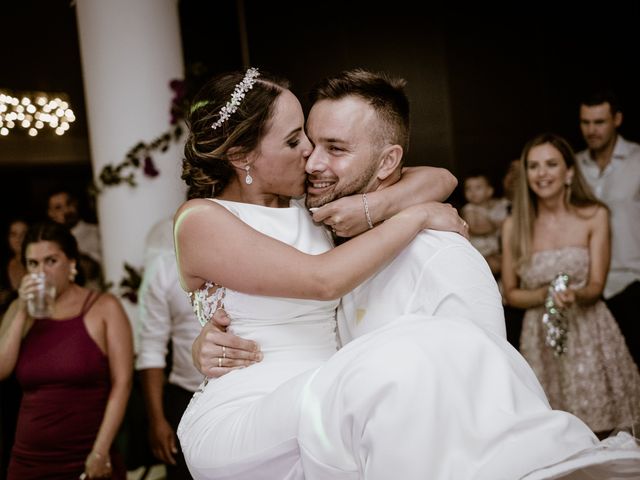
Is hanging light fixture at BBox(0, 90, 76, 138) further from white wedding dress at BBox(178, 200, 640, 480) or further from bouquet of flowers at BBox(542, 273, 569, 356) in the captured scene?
white wedding dress at BBox(178, 200, 640, 480)

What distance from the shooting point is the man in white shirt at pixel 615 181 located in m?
4.43

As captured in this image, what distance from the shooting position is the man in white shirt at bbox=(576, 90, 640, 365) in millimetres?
4426

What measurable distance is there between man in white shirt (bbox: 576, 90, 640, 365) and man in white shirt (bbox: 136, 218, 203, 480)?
7.89 ft

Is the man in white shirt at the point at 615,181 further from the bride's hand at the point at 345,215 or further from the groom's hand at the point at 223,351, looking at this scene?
the groom's hand at the point at 223,351

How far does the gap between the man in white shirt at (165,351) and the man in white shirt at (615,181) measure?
94.7 inches

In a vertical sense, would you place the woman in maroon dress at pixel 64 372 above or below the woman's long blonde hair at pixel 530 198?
below

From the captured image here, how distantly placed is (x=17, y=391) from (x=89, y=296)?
2.45 ft

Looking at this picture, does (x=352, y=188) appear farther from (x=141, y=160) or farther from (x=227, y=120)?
(x=141, y=160)

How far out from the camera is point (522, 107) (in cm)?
601

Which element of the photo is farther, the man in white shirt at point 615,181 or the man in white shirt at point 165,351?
the man in white shirt at point 615,181

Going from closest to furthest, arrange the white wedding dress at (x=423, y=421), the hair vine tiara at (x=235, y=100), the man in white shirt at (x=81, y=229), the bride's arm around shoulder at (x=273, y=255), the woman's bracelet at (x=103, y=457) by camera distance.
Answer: the white wedding dress at (x=423, y=421)
the bride's arm around shoulder at (x=273, y=255)
the hair vine tiara at (x=235, y=100)
the woman's bracelet at (x=103, y=457)
the man in white shirt at (x=81, y=229)

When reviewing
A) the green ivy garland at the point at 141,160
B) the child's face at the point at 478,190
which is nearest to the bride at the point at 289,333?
the green ivy garland at the point at 141,160

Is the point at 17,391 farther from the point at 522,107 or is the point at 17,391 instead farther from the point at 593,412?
the point at 522,107

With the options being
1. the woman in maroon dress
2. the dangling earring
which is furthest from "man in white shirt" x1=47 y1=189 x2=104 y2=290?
the woman in maroon dress
